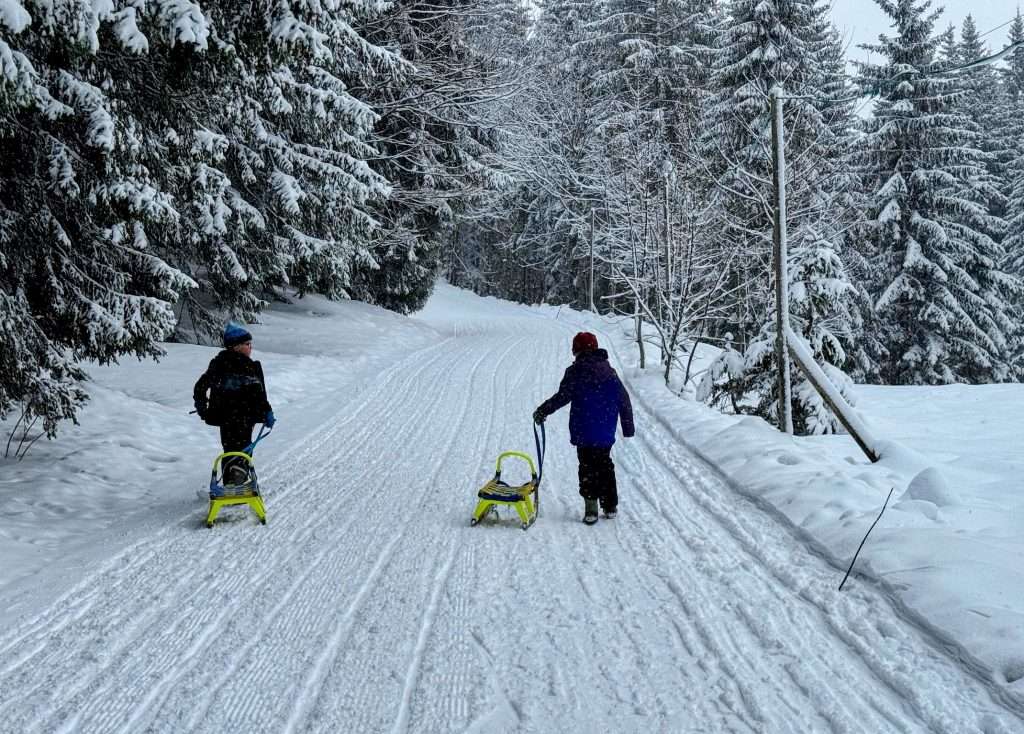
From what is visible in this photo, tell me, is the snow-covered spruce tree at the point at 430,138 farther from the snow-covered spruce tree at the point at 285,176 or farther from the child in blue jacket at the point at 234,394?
the child in blue jacket at the point at 234,394

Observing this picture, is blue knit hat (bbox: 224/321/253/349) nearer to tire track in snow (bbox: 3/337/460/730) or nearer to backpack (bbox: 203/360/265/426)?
backpack (bbox: 203/360/265/426)

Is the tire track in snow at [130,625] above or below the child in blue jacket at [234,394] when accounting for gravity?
below

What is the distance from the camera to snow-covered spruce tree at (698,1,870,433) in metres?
11.8

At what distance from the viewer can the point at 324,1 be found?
5945 millimetres

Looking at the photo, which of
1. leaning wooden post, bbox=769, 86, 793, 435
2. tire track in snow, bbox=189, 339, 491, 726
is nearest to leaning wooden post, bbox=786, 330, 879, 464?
leaning wooden post, bbox=769, 86, 793, 435

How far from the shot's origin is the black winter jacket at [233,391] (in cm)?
638

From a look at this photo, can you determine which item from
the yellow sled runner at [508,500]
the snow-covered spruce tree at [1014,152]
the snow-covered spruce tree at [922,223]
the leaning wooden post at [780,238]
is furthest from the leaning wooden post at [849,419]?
the snow-covered spruce tree at [1014,152]

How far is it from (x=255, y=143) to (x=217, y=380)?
6.86 m

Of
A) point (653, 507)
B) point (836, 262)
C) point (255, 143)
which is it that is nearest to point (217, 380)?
point (653, 507)

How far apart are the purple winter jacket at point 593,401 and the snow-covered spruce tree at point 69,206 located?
155 inches

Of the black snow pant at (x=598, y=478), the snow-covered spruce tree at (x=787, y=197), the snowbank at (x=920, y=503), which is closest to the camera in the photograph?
the snowbank at (x=920, y=503)

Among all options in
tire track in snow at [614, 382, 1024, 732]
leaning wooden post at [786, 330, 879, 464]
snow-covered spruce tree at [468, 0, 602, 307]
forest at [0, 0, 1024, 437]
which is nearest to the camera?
tire track in snow at [614, 382, 1024, 732]

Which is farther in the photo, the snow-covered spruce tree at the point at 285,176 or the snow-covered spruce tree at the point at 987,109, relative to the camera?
the snow-covered spruce tree at the point at 987,109

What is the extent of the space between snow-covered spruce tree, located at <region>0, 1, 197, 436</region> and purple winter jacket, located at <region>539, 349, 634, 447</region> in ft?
12.9
